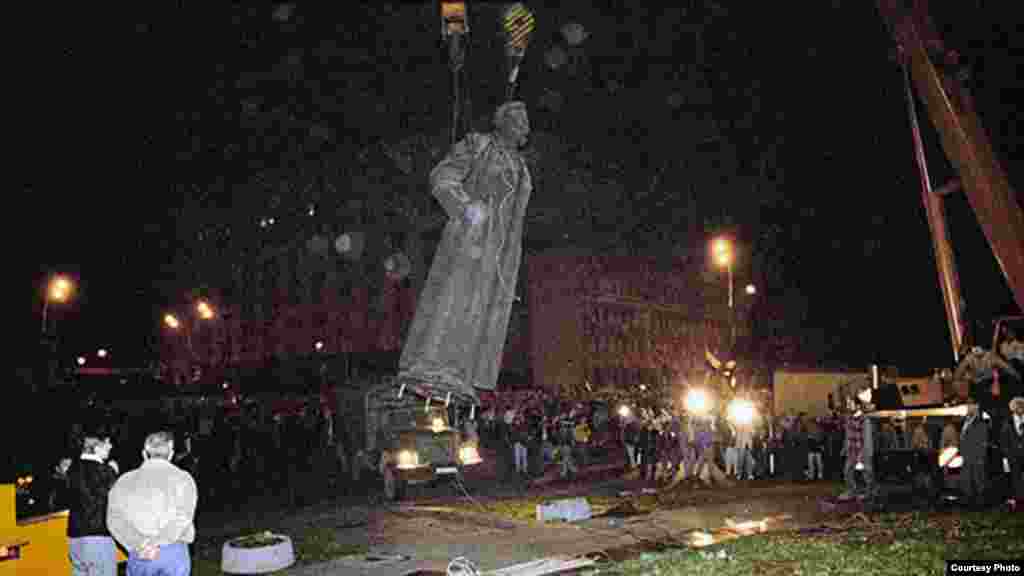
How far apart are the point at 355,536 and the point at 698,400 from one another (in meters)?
11.4

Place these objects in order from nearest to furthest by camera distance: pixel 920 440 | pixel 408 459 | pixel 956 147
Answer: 1. pixel 956 147
2. pixel 920 440
3. pixel 408 459

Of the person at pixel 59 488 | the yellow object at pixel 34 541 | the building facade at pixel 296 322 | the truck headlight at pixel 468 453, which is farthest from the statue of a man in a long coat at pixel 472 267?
the building facade at pixel 296 322

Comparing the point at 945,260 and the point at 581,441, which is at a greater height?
the point at 945,260

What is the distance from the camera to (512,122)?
7027mm

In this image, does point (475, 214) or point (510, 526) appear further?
point (510, 526)

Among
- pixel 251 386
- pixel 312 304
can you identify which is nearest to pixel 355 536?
pixel 251 386

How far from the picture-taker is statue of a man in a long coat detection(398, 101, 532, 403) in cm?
670

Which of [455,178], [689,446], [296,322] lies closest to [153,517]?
[455,178]

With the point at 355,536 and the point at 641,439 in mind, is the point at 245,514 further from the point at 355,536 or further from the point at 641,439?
the point at 641,439

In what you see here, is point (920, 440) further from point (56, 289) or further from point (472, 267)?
point (56, 289)

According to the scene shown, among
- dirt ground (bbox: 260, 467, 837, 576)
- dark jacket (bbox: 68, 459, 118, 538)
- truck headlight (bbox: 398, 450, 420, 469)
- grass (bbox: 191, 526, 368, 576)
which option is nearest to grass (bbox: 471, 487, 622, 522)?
dirt ground (bbox: 260, 467, 837, 576)

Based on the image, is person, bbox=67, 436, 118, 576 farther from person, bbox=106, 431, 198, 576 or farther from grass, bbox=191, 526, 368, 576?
grass, bbox=191, 526, 368, 576

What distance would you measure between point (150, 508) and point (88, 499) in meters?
2.84

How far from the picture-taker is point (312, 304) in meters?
73.8
